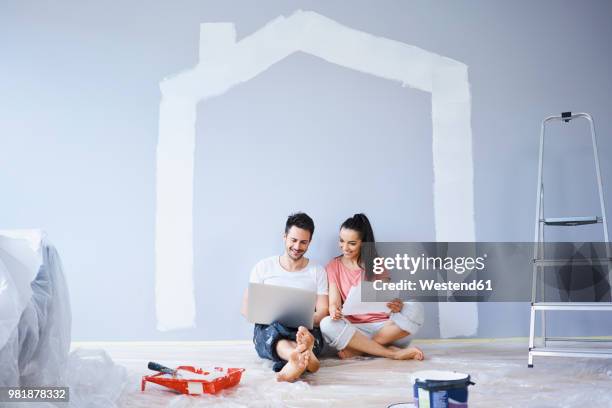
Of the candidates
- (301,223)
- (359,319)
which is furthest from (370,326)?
(301,223)

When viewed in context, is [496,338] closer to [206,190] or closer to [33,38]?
[206,190]

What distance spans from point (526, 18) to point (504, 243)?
46.6 inches

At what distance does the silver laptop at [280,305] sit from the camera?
2.03 metres

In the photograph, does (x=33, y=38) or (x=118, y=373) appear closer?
(x=118, y=373)

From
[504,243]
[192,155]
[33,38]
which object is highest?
[33,38]

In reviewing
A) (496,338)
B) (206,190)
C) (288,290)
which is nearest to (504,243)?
(496,338)

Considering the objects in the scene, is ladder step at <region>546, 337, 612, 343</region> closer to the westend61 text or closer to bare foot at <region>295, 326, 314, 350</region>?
the westend61 text

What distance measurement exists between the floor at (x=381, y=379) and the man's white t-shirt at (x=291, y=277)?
33 centimetres

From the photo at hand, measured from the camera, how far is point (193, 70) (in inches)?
113

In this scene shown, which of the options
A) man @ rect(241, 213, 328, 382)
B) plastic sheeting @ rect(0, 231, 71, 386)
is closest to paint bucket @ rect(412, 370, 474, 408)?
plastic sheeting @ rect(0, 231, 71, 386)

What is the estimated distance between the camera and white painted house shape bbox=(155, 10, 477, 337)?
2.77 metres

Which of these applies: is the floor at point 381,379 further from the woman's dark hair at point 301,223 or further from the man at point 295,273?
the woman's dark hair at point 301,223

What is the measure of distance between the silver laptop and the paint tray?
0.27m

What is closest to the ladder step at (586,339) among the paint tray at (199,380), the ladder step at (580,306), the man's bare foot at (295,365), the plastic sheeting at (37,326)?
the ladder step at (580,306)
